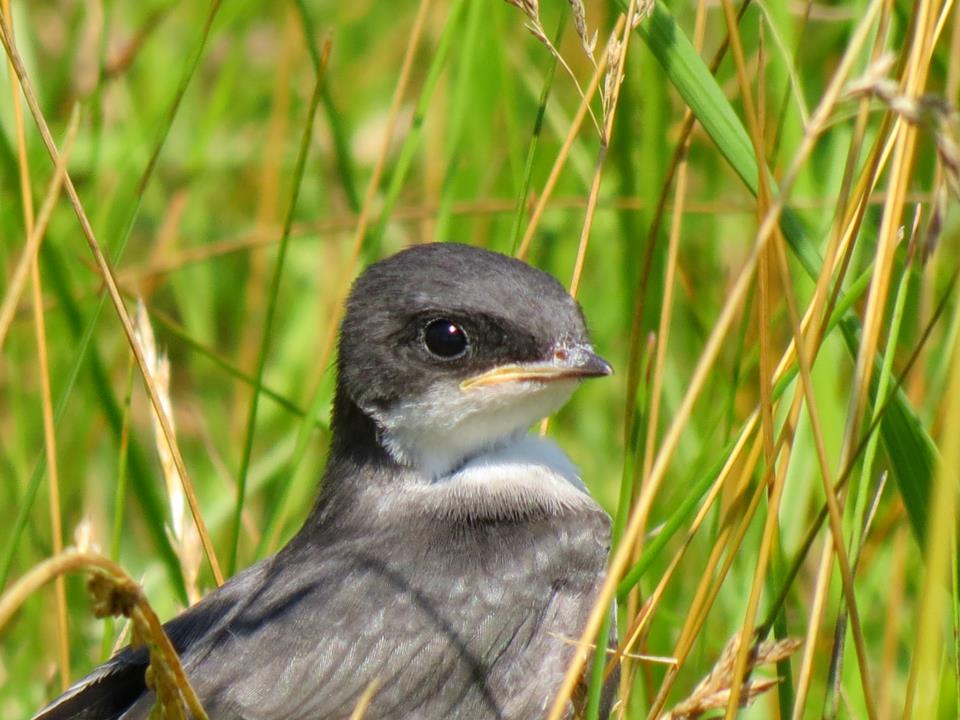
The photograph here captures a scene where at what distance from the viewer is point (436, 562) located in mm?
3035

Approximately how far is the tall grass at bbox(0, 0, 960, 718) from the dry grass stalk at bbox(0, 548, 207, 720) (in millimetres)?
32

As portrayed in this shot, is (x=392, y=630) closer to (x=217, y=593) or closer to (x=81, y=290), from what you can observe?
(x=217, y=593)

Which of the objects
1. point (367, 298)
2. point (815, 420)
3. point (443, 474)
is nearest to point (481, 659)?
point (443, 474)

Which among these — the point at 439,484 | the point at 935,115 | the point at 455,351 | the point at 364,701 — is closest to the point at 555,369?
the point at 455,351

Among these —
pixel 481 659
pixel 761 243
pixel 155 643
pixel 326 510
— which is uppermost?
pixel 761 243

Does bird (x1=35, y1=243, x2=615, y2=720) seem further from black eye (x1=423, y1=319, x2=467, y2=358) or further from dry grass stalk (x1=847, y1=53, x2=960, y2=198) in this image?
dry grass stalk (x1=847, y1=53, x2=960, y2=198)

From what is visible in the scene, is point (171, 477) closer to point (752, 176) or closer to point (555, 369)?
point (555, 369)

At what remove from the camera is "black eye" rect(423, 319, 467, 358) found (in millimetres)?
3158

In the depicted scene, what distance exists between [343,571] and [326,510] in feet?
1.11

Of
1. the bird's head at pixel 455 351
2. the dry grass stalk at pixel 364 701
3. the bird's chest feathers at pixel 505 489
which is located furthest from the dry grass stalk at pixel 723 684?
the bird's chest feathers at pixel 505 489

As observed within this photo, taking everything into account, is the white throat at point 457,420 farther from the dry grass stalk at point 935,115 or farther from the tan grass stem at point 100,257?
the dry grass stalk at point 935,115

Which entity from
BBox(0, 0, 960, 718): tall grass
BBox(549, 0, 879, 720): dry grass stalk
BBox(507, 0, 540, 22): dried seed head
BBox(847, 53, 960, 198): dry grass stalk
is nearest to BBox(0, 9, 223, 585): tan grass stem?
BBox(0, 0, 960, 718): tall grass

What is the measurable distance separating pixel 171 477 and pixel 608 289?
2.31 meters

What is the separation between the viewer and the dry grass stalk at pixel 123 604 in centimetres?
163
